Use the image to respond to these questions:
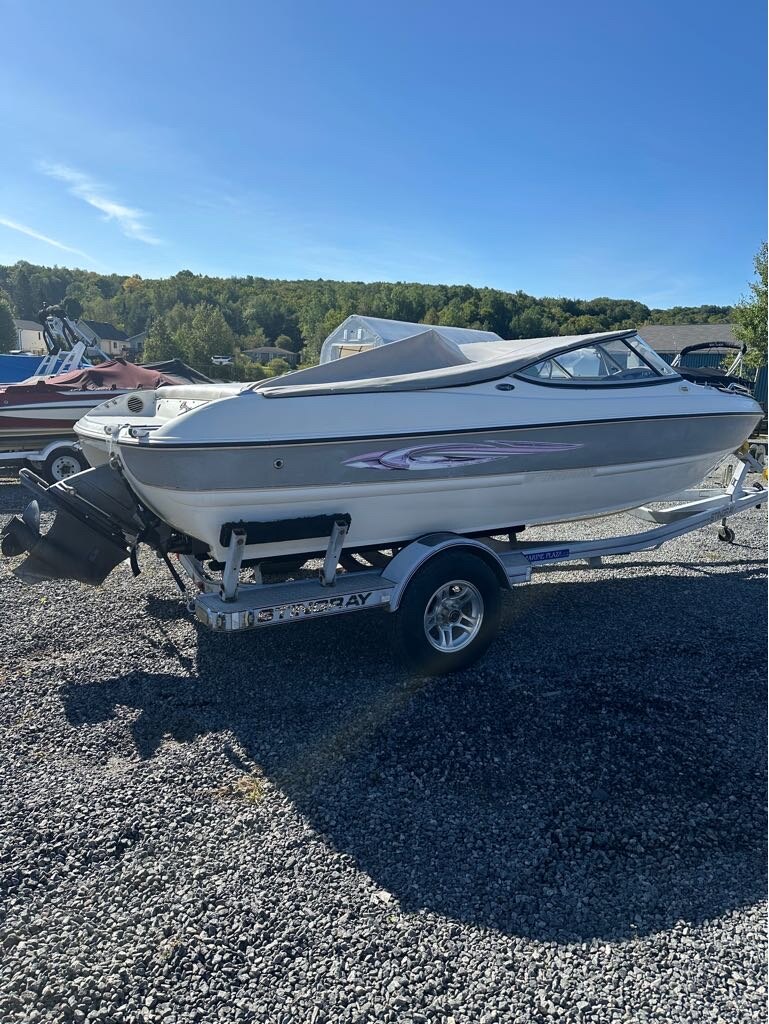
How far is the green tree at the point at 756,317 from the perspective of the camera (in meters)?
23.9

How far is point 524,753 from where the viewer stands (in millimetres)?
3340

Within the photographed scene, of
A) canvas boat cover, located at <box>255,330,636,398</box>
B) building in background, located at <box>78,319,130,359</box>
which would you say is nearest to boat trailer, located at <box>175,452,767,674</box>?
canvas boat cover, located at <box>255,330,636,398</box>

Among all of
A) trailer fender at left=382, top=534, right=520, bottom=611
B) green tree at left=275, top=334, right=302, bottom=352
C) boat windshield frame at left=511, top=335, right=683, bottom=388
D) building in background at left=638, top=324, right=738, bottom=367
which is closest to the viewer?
trailer fender at left=382, top=534, right=520, bottom=611

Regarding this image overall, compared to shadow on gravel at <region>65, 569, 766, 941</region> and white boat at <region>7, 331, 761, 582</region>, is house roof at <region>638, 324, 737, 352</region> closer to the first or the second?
white boat at <region>7, 331, 761, 582</region>

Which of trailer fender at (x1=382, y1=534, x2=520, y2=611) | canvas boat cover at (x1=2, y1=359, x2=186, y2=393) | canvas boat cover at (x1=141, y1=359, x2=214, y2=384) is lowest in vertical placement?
trailer fender at (x1=382, y1=534, x2=520, y2=611)

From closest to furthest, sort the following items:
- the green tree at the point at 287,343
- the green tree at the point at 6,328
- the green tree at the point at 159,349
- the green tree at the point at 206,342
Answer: the green tree at the point at 206,342 < the green tree at the point at 159,349 < the green tree at the point at 6,328 < the green tree at the point at 287,343

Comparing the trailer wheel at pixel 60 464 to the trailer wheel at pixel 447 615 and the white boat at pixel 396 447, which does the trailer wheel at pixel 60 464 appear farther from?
the trailer wheel at pixel 447 615

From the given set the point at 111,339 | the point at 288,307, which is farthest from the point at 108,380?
the point at 288,307

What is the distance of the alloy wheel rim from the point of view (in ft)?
13.7

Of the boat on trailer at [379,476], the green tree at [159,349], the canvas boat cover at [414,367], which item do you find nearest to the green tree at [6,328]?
the green tree at [159,349]

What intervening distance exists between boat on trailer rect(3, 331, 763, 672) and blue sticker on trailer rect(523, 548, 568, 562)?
0.06 feet

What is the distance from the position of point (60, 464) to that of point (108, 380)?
5.64 feet

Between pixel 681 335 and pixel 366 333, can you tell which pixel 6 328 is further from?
pixel 681 335

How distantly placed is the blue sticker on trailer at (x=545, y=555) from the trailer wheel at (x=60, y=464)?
787cm
